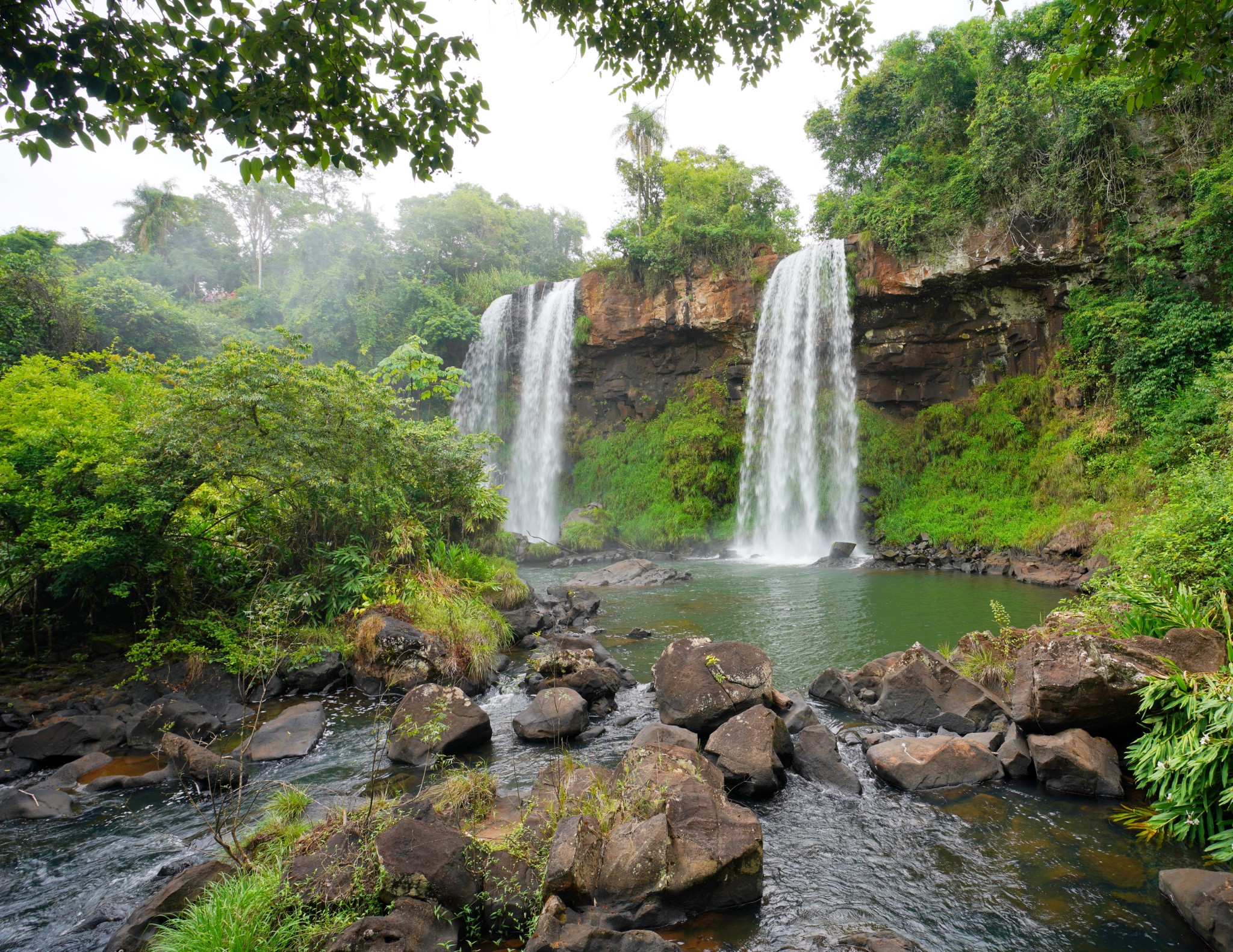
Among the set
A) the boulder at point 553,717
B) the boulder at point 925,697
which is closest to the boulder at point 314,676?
the boulder at point 553,717

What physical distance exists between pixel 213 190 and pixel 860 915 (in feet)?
173

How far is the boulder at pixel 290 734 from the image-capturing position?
5523 millimetres

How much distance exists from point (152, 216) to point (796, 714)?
Result: 150 feet

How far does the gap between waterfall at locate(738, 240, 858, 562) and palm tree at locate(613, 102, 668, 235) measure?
10109 mm

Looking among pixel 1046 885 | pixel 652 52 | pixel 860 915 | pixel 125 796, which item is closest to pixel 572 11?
pixel 652 52

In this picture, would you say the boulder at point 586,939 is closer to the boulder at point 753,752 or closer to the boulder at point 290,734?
the boulder at point 753,752

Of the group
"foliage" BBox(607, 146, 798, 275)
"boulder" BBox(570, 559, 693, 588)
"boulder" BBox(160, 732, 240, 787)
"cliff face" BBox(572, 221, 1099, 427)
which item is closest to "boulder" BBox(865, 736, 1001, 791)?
"boulder" BBox(160, 732, 240, 787)

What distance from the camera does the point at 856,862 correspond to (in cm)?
376

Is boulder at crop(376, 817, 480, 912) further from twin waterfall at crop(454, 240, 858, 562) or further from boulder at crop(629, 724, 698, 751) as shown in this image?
twin waterfall at crop(454, 240, 858, 562)

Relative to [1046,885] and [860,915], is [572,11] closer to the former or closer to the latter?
[860,915]

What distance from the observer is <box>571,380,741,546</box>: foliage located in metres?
22.7

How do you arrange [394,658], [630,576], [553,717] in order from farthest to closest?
[630,576] < [394,658] < [553,717]

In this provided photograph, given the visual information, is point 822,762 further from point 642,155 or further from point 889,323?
point 642,155

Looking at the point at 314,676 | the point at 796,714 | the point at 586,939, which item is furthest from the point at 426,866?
the point at 314,676
